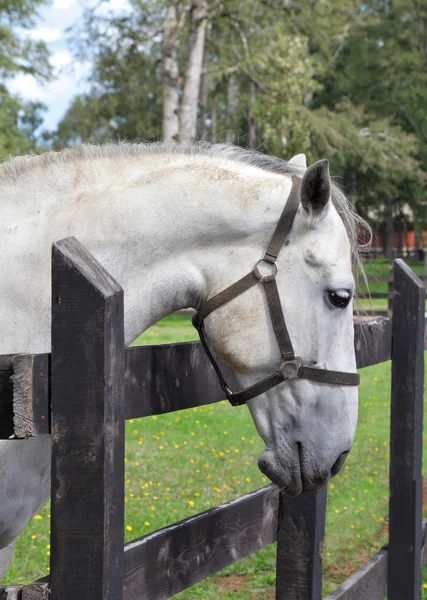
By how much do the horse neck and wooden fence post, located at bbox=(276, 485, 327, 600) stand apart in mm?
980

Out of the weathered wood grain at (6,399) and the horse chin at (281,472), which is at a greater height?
the weathered wood grain at (6,399)

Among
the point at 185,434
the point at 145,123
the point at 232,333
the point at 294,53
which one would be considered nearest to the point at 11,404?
the point at 232,333

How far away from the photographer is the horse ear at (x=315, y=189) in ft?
8.40

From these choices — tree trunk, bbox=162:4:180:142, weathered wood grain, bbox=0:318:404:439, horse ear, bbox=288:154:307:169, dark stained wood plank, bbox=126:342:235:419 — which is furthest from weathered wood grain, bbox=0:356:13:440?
tree trunk, bbox=162:4:180:142

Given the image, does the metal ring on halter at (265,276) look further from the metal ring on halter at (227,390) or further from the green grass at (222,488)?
the green grass at (222,488)

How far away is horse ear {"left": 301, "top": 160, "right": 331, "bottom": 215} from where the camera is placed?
256 centimetres

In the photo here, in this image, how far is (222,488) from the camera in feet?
21.7

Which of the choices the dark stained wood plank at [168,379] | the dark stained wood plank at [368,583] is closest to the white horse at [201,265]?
the dark stained wood plank at [168,379]

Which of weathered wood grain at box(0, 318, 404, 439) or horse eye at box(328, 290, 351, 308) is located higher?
horse eye at box(328, 290, 351, 308)

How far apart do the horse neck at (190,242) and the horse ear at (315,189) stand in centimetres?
13

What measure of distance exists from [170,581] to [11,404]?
1.08 meters

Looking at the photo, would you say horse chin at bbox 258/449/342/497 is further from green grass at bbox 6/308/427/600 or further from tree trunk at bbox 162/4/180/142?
tree trunk at bbox 162/4/180/142

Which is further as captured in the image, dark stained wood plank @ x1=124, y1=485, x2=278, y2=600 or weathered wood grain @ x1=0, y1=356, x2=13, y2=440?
dark stained wood plank @ x1=124, y1=485, x2=278, y2=600

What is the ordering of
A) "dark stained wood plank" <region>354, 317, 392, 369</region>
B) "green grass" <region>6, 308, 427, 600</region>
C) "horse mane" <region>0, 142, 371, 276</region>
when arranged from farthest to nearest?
"green grass" <region>6, 308, 427, 600</region>
"dark stained wood plank" <region>354, 317, 392, 369</region>
"horse mane" <region>0, 142, 371, 276</region>
